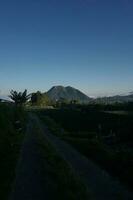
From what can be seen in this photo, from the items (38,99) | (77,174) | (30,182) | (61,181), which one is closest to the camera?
(61,181)

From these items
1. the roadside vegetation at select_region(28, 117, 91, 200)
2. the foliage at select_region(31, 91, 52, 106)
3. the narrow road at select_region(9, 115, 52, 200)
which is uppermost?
the foliage at select_region(31, 91, 52, 106)

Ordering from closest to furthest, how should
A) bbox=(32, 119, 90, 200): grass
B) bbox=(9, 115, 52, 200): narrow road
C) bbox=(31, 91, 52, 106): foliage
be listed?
1. bbox=(32, 119, 90, 200): grass
2. bbox=(9, 115, 52, 200): narrow road
3. bbox=(31, 91, 52, 106): foliage

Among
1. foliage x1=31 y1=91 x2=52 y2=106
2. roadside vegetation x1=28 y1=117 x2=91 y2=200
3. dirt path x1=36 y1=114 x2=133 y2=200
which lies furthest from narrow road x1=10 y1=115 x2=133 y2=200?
foliage x1=31 y1=91 x2=52 y2=106

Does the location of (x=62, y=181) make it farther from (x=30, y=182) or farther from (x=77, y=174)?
(x=77, y=174)

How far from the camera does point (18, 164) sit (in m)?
15.8

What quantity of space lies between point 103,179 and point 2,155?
758cm

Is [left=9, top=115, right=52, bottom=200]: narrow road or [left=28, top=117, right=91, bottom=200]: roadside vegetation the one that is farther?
[left=9, top=115, right=52, bottom=200]: narrow road

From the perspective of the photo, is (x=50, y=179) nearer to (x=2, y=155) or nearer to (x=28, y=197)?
(x=28, y=197)

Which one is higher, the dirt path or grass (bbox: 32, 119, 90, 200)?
grass (bbox: 32, 119, 90, 200)

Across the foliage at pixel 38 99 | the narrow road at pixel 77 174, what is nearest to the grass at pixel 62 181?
the narrow road at pixel 77 174


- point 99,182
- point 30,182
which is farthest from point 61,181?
point 99,182

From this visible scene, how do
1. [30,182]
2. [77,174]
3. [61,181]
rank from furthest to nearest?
[77,174]
[30,182]
[61,181]

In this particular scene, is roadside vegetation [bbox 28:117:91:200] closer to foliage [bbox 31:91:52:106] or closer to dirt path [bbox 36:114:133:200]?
dirt path [bbox 36:114:133:200]

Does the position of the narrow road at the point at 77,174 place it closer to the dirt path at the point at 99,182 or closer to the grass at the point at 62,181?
the dirt path at the point at 99,182
